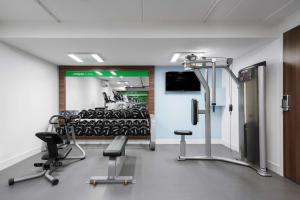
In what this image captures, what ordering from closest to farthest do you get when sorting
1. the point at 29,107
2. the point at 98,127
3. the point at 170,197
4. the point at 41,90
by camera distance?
1. the point at 170,197
2. the point at 29,107
3. the point at 41,90
4. the point at 98,127

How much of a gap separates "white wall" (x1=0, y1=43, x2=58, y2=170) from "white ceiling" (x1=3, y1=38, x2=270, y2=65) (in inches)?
13.0

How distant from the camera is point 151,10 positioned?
2910 mm

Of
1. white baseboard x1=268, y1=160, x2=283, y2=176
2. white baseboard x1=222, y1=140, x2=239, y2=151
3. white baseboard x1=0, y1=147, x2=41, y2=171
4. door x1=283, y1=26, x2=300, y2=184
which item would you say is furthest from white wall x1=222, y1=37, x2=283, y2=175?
white baseboard x1=0, y1=147, x2=41, y2=171

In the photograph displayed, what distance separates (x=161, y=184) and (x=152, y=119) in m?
2.47

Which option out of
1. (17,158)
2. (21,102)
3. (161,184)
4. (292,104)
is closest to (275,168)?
(292,104)

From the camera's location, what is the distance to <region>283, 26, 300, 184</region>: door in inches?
113

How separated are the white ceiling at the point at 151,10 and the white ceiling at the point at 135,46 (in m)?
0.39

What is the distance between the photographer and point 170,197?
96.7 inches

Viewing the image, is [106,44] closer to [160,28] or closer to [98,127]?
[160,28]

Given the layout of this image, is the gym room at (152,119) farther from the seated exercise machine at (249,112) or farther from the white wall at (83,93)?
the white wall at (83,93)

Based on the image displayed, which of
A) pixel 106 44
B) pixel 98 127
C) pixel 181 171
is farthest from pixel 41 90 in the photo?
pixel 181 171

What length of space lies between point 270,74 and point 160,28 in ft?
7.48

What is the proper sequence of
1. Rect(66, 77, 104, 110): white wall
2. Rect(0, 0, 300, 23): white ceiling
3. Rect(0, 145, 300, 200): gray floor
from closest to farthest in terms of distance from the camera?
Rect(0, 145, 300, 200): gray floor → Rect(0, 0, 300, 23): white ceiling → Rect(66, 77, 104, 110): white wall

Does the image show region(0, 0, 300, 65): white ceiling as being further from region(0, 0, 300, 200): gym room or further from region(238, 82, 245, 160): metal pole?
→ region(238, 82, 245, 160): metal pole
